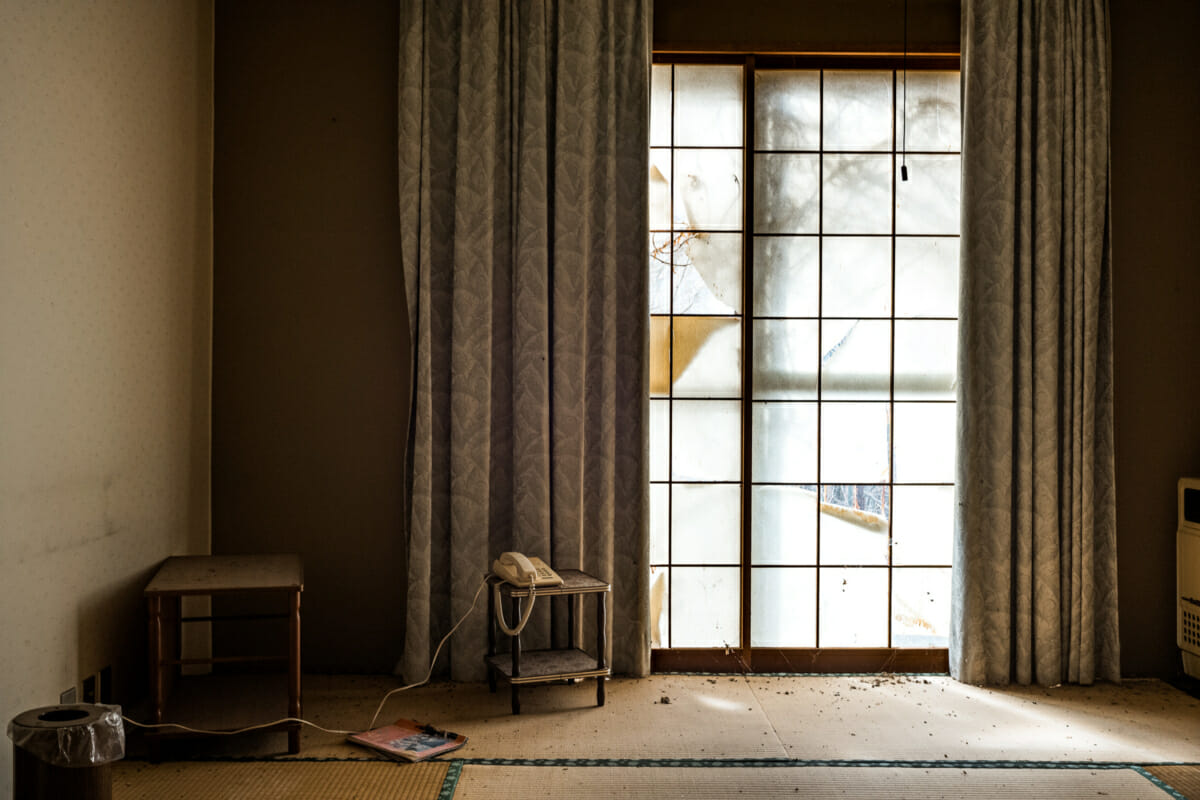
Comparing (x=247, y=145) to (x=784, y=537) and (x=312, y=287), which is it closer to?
(x=312, y=287)

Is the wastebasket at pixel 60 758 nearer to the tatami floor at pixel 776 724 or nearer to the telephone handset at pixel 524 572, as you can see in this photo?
the tatami floor at pixel 776 724

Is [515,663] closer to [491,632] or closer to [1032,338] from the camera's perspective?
[491,632]

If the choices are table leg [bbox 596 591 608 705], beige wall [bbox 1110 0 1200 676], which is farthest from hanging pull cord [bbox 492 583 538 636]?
beige wall [bbox 1110 0 1200 676]

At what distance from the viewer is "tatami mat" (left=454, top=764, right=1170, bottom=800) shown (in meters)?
2.76

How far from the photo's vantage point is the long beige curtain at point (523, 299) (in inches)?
148

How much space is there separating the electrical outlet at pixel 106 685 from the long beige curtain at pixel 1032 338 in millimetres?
3183

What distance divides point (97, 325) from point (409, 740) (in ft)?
5.51

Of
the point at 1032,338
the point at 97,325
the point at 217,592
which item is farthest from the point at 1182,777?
the point at 97,325

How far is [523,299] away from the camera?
3773 mm

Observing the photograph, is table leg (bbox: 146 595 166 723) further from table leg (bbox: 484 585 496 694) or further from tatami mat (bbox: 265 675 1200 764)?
table leg (bbox: 484 585 496 694)

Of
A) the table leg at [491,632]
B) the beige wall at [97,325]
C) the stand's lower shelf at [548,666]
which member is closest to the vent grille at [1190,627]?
the stand's lower shelf at [548,666]

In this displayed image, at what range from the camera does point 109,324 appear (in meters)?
3.06

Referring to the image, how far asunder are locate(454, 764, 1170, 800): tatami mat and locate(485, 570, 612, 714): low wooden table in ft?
1.60

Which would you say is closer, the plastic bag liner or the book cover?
the plastic bag liner
